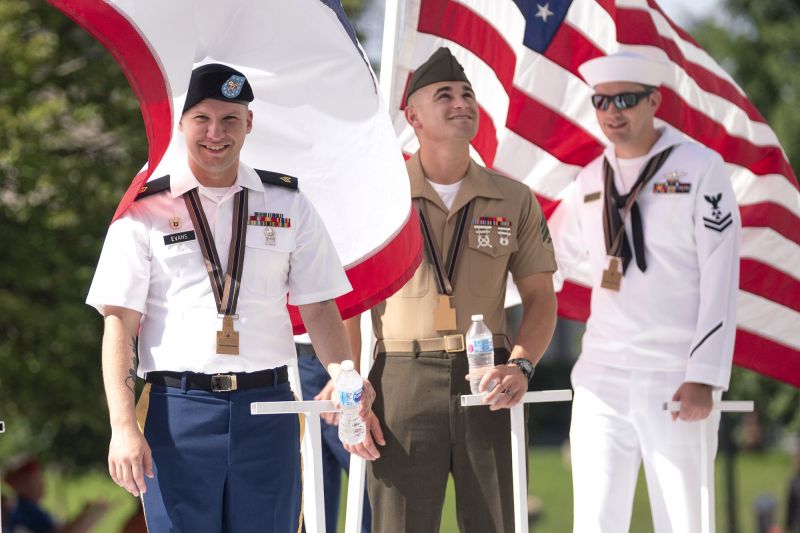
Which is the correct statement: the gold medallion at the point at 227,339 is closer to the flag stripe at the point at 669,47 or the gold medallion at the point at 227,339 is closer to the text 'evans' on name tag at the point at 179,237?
the text 'evans' on name tag at the point at 179,237

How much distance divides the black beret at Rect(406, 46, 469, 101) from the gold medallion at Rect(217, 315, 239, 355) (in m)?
1.52

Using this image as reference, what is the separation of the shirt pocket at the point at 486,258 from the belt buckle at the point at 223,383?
1.24 meters

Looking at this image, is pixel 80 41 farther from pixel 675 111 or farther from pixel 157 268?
pixel 157 268

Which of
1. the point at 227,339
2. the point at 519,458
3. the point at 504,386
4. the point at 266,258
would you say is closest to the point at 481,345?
the point at 504,386

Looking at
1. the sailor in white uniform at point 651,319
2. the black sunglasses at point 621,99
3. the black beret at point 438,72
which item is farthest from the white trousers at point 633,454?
the black beret at point 438,72

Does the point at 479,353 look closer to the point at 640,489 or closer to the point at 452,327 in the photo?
the point at 452,327

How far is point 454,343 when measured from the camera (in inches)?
199

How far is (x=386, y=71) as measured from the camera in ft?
19.1

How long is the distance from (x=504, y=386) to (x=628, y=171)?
4.36ft

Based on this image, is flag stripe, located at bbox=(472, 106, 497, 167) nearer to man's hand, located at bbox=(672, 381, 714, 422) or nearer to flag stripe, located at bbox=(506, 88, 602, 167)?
flag stripe, located at bbox=(506, 88, 602, 167)

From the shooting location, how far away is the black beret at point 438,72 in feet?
17.3

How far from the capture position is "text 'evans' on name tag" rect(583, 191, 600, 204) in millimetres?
5821

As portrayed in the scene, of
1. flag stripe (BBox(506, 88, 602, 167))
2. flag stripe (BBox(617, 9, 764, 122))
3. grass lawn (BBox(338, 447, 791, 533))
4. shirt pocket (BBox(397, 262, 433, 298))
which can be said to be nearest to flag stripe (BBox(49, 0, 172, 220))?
shirt pocket (BBox(397, 262, 433, 298))

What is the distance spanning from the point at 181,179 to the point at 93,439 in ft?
33.9
